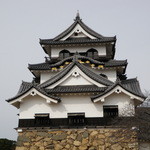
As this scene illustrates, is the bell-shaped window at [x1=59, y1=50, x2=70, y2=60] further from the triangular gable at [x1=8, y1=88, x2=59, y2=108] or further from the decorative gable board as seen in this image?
the triangular gable at [x1=8, y1=88, x2=59, y2=108]

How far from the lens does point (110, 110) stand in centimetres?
1162

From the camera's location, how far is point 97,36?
632 inches

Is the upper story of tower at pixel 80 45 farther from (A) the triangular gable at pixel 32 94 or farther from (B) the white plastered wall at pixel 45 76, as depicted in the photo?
(A) the triangular gable at pixel 32 94

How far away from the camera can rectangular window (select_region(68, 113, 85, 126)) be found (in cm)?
1142

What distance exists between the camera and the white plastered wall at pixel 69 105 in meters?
11.5

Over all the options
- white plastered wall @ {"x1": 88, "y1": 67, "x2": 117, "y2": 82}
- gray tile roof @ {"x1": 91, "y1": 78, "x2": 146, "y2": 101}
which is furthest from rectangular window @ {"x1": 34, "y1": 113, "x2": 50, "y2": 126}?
white plastered wall @ {"x1": 88, "y1": 67, "x2": 117, "y2": 82}

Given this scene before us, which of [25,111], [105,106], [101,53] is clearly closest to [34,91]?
[25,111]

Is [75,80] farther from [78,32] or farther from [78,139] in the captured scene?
[78,32]

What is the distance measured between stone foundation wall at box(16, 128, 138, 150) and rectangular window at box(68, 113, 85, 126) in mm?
715

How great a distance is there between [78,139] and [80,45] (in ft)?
23.3

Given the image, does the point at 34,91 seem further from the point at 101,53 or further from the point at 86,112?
the point at 101,53

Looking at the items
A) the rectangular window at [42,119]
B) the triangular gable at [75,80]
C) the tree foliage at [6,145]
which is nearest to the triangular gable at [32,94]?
the rectangular window at [42,119]

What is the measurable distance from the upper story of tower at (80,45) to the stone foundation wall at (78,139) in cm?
615

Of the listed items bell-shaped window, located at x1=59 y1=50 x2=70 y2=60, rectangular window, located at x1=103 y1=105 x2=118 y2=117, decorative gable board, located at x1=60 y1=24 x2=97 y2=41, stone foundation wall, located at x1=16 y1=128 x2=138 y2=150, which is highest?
decorative gable board, located at x1=60 y1=24 x2=97 y2=41
